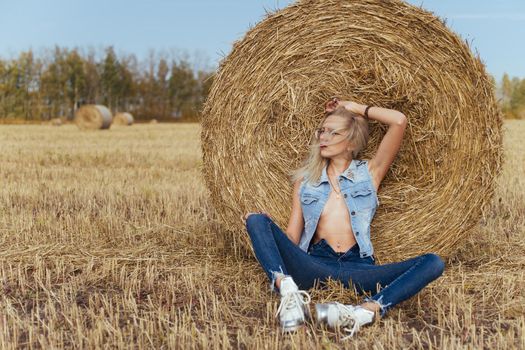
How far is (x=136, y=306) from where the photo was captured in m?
3.67

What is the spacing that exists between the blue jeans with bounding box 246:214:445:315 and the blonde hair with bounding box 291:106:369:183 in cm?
56

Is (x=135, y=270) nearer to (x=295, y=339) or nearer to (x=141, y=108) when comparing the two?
(x=295, y=339)

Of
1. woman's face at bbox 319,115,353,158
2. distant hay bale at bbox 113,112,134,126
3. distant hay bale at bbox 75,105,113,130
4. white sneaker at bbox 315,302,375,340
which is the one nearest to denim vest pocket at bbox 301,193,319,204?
woman's face at bbox 319,115,353,158

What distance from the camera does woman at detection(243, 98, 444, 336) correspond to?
3762 millimetres

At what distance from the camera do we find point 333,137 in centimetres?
423

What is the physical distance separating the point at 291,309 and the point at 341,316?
24 cm

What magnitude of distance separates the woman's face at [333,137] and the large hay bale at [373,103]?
383 mm

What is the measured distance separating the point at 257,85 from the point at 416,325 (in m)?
1.98

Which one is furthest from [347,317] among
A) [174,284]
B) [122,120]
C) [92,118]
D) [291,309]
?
[122,120]

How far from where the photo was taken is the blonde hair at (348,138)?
168 inches

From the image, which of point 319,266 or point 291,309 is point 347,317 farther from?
point 319,266

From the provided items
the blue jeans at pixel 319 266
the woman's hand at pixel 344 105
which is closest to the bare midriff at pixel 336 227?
the blue jeans at pixel 319 266

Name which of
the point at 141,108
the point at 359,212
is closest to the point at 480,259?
the point at 359,212

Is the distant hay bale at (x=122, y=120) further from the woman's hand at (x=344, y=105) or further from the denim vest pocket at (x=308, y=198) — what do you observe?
the denim vest pocket at (x=308, y=198)
